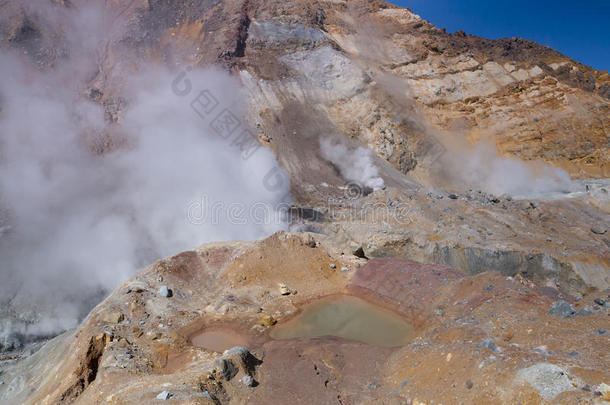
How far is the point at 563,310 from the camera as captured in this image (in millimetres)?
6672

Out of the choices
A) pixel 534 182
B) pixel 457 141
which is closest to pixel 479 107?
pixel 457 141

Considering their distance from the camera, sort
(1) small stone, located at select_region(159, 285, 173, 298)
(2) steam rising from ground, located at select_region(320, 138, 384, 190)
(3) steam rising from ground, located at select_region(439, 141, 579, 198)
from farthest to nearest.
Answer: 1. (3) steam rising from ground, located at select_region(439, 141, 579, 198)
2. (2) steam rising from ground, located at select_region(320, 138, 384, 190)
3. (1) small stone, located at select_region(159, 285, 173, 298)

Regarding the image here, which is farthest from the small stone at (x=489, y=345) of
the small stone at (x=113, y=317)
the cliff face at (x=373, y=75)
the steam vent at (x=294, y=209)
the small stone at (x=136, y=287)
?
the cliff face at (x=373, y=75)

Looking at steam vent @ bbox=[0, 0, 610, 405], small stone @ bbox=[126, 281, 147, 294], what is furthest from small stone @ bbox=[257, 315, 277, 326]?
small stone @ bbox=[126, 281, 147, 294]

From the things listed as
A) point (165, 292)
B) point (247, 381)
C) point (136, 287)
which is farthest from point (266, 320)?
point (136, 287)

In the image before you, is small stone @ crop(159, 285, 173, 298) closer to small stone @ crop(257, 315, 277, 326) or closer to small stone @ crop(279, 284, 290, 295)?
small stone @ crop(257, 315, 277, 326)

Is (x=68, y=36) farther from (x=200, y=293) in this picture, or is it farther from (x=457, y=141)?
(x=457, y=141)

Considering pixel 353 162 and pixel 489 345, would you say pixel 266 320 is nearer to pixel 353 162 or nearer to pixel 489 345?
pixel 489 345

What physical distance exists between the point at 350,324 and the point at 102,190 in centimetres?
1776

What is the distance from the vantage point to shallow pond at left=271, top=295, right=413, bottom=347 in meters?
9.33

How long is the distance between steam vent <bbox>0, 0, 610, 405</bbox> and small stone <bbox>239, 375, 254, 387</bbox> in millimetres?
37

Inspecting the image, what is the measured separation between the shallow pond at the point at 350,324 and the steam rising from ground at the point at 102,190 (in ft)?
27.3

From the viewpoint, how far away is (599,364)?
192 inches

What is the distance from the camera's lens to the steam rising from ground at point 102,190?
655 inches
